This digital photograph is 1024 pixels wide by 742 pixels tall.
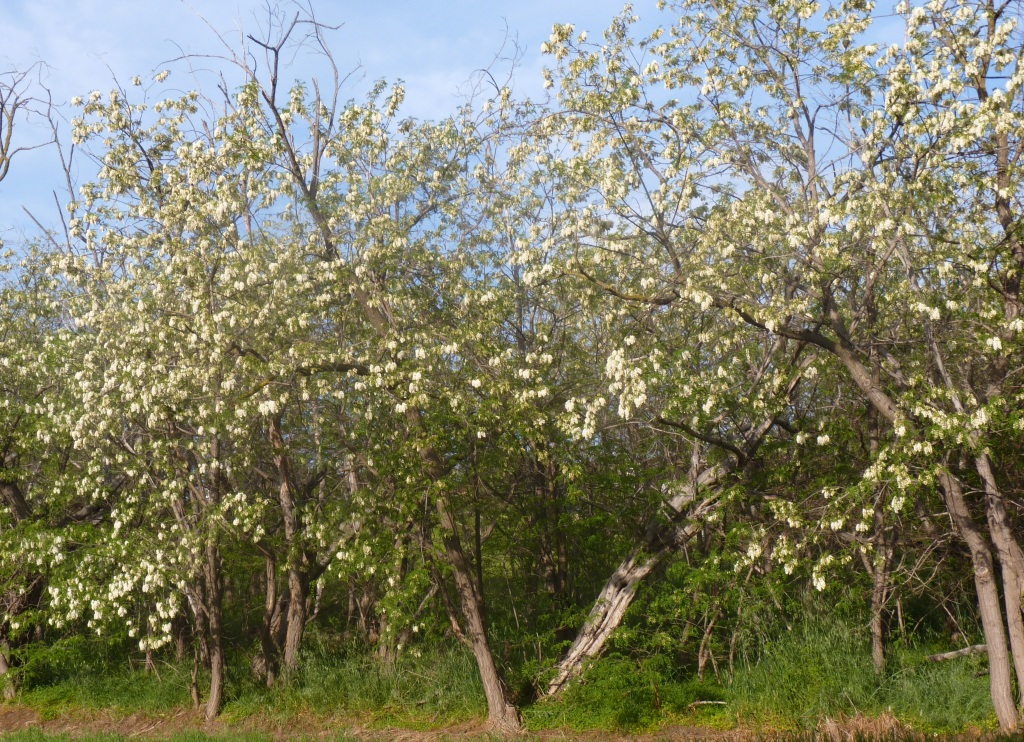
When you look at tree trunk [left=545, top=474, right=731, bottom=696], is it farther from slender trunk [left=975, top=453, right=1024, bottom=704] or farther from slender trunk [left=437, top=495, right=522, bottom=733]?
slender trunk [left=975, top=453, right=1024, bottom=704]

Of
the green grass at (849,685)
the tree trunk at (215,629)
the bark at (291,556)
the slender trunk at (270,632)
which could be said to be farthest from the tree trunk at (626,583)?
the tree trunk at (215,629)

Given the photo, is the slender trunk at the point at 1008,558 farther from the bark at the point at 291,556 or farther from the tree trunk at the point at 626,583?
the bark at the point at 291,556

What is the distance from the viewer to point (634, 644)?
11367 millimetres

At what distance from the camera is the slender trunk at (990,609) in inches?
346

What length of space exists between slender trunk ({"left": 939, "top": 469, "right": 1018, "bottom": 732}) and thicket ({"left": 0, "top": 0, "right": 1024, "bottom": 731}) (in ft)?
0.10

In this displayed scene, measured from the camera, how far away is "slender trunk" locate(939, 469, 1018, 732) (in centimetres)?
879

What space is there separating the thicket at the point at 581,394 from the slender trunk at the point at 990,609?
0.03m

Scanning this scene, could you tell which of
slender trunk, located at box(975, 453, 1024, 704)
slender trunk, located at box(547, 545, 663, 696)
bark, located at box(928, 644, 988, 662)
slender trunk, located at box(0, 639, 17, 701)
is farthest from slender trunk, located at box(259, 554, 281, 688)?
slender trunk, located at box(975, 453, 1024, 704)

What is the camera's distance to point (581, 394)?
12078mm

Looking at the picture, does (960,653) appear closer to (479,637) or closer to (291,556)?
(479,637)

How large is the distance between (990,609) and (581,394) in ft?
17.0

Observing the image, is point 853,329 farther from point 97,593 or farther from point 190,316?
Result: point 97,593

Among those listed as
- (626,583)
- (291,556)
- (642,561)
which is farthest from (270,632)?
(642,561)

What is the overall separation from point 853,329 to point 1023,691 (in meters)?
3.75
